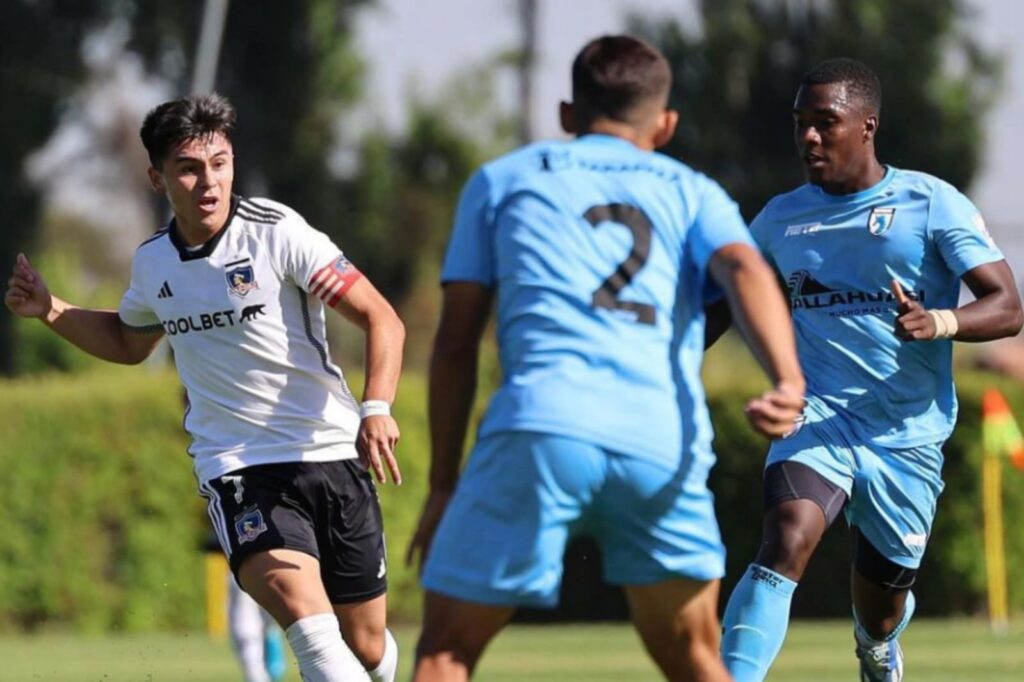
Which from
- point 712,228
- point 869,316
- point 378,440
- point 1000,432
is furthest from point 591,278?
point 1000,432

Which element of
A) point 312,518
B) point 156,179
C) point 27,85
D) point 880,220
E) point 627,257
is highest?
point 627,257

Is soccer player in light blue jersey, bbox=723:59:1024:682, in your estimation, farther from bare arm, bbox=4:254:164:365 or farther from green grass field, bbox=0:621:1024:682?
green grass field, bbox=0:621:1024:682

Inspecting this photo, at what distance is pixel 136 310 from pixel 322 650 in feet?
5.28

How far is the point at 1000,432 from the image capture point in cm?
1838

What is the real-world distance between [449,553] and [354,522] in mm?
2255

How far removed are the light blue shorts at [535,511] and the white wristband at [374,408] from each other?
1512mm

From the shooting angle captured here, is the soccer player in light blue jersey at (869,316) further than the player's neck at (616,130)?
Yes

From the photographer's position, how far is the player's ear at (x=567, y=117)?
230 inches

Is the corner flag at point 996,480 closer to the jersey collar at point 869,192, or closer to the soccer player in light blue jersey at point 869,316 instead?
the soccer player in light blue jersey at point 869,316

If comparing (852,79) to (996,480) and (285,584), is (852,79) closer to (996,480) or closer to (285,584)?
(285,584)

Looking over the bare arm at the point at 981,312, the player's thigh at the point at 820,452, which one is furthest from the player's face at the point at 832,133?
the player's thigh at the point at 820,452

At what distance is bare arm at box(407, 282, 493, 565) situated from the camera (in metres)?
5.60

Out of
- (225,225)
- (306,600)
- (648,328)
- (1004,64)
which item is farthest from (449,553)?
(1004,64)

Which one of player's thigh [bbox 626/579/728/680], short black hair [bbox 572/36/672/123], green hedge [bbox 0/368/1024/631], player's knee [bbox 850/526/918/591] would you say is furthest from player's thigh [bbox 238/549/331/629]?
green hedge [bbox 0/368/1024/631]
